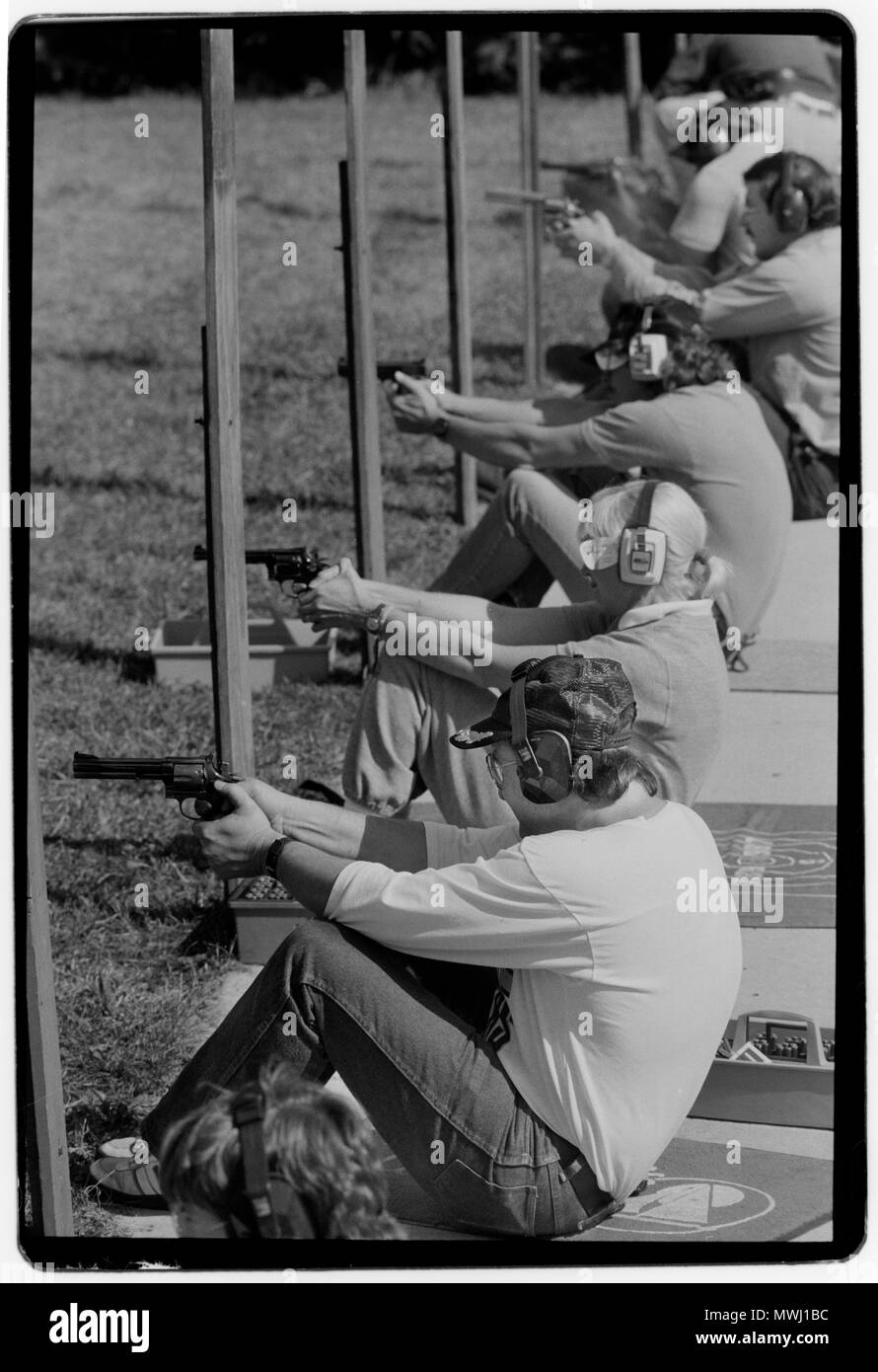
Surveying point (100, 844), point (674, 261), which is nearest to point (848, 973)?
point (100, 844)

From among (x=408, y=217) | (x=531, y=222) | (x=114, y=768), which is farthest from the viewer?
(x=408, y=217)

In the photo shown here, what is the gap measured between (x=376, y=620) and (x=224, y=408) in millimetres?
568

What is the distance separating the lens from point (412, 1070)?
2.86m

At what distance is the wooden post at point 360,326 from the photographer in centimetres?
513

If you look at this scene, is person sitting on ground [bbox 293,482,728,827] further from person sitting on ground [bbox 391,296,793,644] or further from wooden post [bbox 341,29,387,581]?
wooden post [bbox 341,29,387,581]

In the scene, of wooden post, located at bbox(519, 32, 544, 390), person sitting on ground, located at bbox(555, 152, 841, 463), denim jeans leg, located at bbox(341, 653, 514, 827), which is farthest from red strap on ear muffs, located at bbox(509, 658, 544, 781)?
wooden post, located at bbox(519, 32, 544, 390)

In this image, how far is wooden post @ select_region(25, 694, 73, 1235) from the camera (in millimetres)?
2961

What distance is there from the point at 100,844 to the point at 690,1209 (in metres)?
2.03

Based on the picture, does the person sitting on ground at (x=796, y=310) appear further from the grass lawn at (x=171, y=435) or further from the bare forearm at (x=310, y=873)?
the bare forearm at (x=310, y=873)

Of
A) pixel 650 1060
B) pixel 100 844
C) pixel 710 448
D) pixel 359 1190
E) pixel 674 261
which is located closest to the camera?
pixel 359 1190

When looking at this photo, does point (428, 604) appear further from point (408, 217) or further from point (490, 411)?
point (408, 217)

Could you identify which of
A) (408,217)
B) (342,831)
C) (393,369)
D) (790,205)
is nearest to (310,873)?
(342,831)
